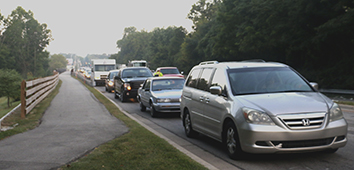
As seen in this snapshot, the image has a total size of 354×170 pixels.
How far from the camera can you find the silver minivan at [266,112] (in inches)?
244

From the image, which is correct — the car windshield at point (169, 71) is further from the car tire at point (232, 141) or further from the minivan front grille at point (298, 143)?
the minivan front grille at point (298, 143)

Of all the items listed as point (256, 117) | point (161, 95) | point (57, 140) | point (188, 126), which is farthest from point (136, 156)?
point (161, 95)

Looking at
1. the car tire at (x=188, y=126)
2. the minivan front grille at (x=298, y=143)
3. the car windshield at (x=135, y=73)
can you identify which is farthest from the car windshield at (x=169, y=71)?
the minivan front grille at (x=298, y=143)

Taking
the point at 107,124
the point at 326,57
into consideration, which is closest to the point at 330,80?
the point at 326,57

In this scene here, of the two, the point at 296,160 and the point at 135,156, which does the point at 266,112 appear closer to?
the point at 296,160

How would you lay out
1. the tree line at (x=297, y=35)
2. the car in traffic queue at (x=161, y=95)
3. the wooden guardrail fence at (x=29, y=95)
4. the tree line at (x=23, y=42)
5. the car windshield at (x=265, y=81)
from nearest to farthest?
the car windshield at (x=265, y=81)
the wooden guardrail fence at (x=29, y=95)
the car in traffic queue at (x=161, y=95)
the tree line at (x=297, y=35)
the tree line at (x=23, y=42)

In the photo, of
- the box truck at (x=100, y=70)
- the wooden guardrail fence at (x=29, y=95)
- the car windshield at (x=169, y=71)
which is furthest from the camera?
the box truck at (x=100, y=70)

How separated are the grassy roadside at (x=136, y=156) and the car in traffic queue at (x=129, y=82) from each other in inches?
475

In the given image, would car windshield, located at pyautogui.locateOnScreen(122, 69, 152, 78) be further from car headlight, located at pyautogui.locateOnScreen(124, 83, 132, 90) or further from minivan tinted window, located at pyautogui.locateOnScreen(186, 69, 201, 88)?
minivan tinted window, located at pyautogui.locateOnScreen(186, 69, 201, 88)

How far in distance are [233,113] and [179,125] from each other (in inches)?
211

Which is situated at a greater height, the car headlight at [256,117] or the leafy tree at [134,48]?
the leafy tree at [134,48]

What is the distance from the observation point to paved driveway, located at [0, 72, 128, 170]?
646cm

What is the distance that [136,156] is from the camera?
266 inches

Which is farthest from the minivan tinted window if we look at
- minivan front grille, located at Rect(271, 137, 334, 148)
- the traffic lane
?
minivan front grille, located at Rect(271, 137, 334, 148)
